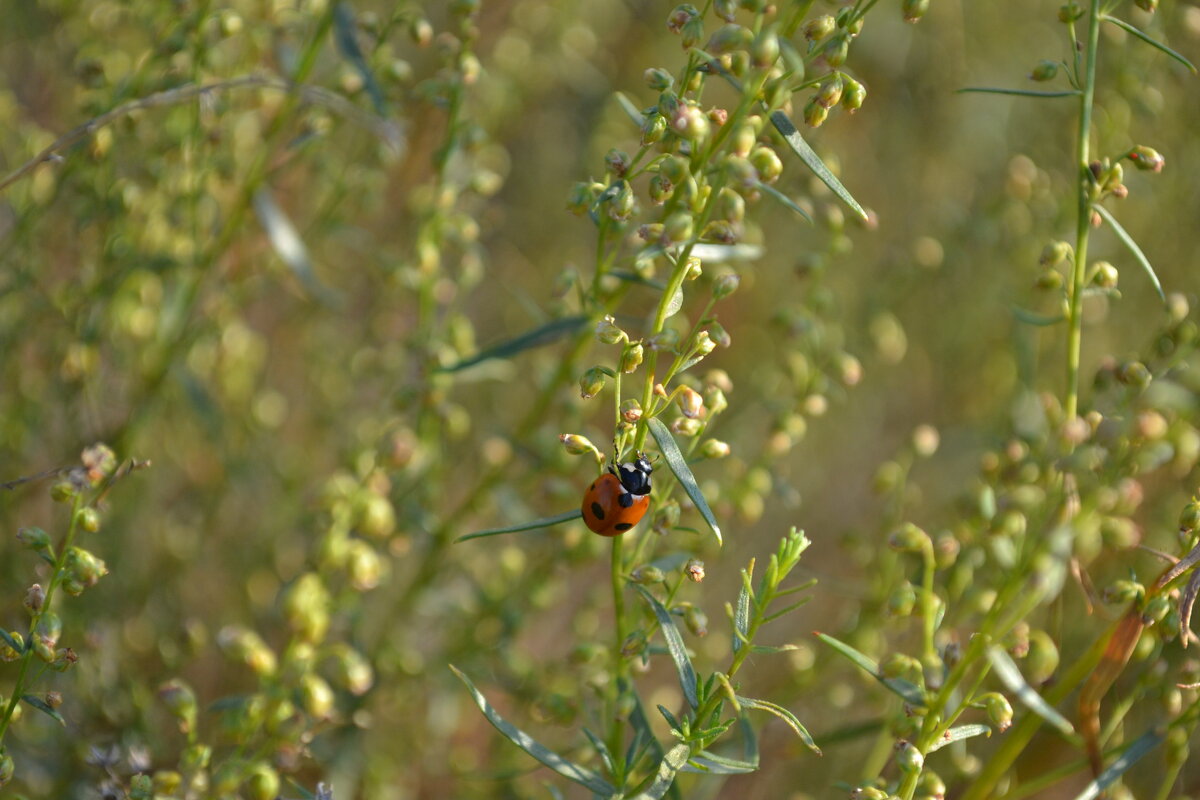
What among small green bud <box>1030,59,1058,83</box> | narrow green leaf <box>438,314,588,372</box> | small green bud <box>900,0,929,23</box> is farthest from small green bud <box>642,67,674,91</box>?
small green bud <box>1030,59,1058,83</box>

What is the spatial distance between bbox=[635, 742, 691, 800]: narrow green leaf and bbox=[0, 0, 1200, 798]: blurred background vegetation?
1.33 ft

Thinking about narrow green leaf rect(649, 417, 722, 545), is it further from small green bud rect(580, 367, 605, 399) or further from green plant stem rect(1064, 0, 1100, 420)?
green plant stem rect(1064, 0, 1100, 420)

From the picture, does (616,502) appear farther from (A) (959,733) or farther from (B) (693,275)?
(A) (959,733)

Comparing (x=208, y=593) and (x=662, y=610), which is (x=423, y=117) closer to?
(x=208, y=593)

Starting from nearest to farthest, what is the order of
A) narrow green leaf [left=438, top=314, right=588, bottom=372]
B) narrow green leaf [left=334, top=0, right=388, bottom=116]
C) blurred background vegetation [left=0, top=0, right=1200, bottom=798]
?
narrow green leaf [left=438, top=314, right=588, bottom=372] < narrow green leaf [left=334, top=0, right=388, bottom=116] < blurred background vegetation [left=0, top=0, right=1200, bottom=798]

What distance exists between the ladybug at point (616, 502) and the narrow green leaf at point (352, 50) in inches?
34.9

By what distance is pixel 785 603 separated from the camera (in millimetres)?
3029

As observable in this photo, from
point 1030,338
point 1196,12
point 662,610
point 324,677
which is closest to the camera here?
point 662,610

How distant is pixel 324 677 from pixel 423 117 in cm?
207

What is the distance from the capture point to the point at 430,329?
2.28 meters

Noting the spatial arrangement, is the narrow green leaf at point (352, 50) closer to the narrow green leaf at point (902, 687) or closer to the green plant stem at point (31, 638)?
the green plant stem at point (31, 638)

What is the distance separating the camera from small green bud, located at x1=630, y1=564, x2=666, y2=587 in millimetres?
1456

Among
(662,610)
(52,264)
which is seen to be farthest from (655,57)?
(662,610)

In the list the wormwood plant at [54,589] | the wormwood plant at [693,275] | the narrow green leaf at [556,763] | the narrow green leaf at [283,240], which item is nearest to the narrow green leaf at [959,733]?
the wormwood plant at [693,275]
